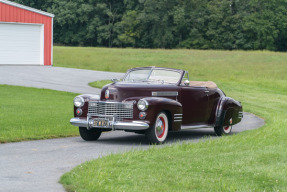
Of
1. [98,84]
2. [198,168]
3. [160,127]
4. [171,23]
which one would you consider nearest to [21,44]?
[98,84]

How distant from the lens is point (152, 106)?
11.0 m

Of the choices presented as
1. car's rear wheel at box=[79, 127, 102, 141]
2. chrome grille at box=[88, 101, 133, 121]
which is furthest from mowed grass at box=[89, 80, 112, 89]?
chrome grille at box=[88, 101, 133, 121]

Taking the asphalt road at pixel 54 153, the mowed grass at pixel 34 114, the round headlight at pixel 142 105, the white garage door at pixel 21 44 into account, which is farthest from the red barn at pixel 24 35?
the round headlight at pixel 142 105

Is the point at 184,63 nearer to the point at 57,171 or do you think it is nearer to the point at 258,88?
Answer: the point at 258,88

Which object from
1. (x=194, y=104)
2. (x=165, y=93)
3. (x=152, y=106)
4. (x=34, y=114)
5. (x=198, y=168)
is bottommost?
(x=34, y=114)

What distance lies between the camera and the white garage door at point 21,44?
117 ft

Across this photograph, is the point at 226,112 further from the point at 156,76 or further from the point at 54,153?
the point at 54,153

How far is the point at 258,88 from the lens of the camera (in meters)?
29.9

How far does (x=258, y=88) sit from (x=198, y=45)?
6242 centimetres

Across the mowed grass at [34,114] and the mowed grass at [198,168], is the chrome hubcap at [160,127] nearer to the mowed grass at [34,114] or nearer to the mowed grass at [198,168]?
the mowed grass at [198,168]

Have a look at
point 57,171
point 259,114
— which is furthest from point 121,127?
point 259,114

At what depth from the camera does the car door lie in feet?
40.1

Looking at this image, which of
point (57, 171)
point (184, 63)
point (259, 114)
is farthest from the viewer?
point (184, 63)

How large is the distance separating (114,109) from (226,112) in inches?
127
